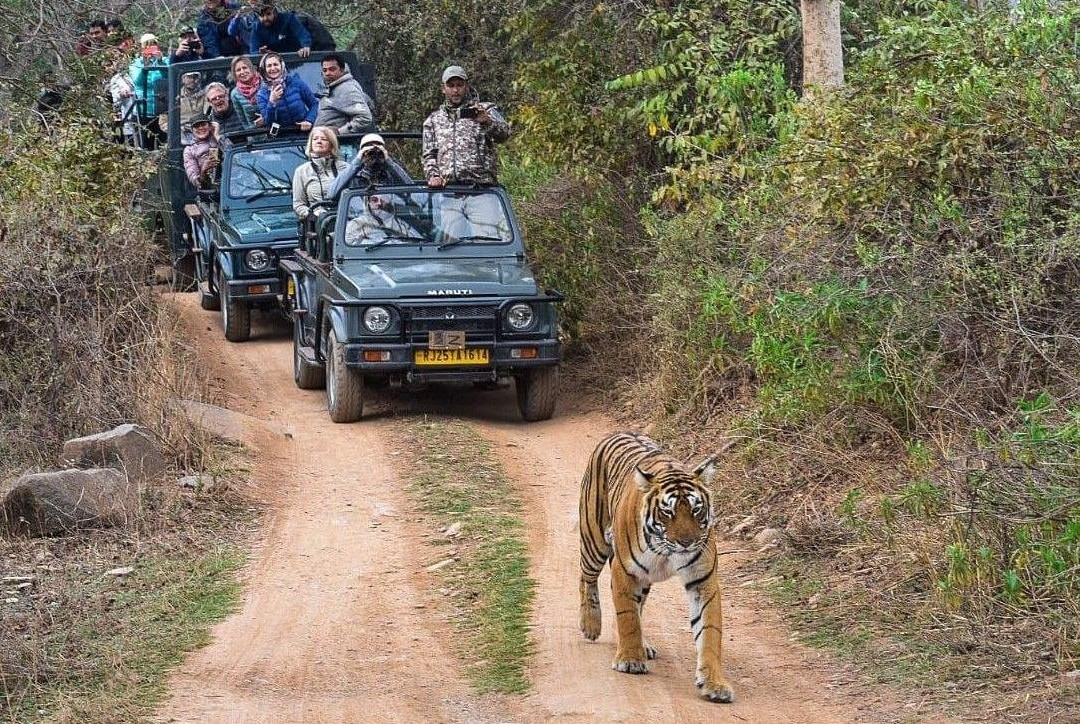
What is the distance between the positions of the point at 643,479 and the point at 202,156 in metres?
11.8

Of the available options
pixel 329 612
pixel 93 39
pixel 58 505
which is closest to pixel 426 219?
pixel 93 39

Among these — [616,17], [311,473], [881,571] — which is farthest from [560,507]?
[616,17]

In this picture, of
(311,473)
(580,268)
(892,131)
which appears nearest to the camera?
(892,131)

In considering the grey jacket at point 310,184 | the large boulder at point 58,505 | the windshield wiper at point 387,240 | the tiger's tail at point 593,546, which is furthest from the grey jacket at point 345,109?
the tiger's tail at point 593,546

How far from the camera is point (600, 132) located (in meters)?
14.0

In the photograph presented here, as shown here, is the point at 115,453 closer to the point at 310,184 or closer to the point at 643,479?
the point at 643,479

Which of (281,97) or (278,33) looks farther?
(278,33)

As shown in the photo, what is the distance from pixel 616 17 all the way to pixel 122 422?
19.9 feet

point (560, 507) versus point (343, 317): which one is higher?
point (343, 317)

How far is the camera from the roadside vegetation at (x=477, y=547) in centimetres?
717

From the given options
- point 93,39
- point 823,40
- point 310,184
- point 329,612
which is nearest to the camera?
point 329,612

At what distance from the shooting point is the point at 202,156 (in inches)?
670

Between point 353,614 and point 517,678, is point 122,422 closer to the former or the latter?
point 353,614

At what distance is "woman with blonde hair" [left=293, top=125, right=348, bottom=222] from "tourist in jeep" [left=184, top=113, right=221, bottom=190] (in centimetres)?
278
